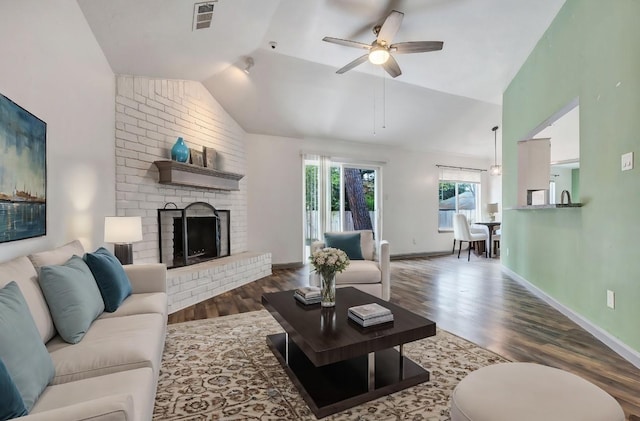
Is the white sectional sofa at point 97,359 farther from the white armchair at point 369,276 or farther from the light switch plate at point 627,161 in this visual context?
the light switch plate at point 627,161

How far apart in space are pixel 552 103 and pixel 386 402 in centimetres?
357

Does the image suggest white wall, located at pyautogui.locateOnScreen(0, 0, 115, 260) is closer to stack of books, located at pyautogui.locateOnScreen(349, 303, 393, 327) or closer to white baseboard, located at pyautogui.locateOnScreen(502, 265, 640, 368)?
stack of books, located at pyautogui.locateOnScreen(349, 303, 393, 327)

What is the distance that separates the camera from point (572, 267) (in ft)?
10.3

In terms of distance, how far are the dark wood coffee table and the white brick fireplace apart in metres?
2.01

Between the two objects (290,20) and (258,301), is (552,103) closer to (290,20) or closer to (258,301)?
(290,20)

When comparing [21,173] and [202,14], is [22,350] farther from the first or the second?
[202,14]

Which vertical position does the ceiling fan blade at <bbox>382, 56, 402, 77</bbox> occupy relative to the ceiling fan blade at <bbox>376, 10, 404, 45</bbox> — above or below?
below

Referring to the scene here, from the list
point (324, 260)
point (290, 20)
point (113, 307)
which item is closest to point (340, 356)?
point (324, 260)

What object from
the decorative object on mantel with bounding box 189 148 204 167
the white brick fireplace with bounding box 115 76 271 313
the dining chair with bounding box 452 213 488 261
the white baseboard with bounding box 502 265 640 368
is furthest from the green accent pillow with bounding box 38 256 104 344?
the dining chair with bounding box 452 213 488 261

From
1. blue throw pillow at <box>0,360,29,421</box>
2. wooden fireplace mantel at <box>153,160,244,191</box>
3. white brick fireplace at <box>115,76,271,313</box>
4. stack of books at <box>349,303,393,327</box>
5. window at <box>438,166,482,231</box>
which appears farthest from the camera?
window at <box>438,166,482,231</box>

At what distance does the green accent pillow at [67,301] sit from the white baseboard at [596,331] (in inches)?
135

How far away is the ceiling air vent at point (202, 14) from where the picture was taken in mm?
2795

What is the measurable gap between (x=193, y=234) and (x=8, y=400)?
3669 millimetres

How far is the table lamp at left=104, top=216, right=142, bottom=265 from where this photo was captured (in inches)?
111
